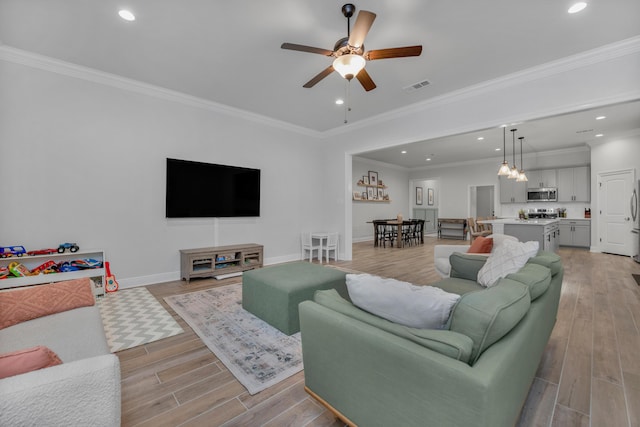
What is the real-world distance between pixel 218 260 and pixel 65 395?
12.5ft

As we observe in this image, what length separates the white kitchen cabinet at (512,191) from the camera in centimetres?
850

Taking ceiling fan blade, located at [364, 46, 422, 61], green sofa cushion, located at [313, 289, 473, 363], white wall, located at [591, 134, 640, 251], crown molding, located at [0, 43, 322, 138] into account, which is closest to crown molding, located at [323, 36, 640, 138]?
ceiling fan blade, located at [364, 46, 422, 61]

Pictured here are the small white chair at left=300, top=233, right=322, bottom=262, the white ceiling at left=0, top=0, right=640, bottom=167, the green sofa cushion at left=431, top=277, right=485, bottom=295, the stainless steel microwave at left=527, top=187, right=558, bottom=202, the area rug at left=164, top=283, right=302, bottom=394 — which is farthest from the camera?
the stainless steel microwave at left=527, top=187, right=558, bottom=202

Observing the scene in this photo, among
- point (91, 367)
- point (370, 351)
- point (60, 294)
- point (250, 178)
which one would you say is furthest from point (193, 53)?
point (370, 351)

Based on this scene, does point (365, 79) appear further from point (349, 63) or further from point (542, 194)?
point (542, 194)

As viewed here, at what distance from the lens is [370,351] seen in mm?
1115

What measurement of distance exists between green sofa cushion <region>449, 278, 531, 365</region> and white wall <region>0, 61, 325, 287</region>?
4351mm

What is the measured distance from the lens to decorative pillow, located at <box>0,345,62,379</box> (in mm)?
809

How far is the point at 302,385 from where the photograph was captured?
180cm

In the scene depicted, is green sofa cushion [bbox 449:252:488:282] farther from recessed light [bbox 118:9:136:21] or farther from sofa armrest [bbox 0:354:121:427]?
recessed light [bbox 118:9:136:21]

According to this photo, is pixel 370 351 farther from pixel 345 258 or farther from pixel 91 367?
pixel 345 258

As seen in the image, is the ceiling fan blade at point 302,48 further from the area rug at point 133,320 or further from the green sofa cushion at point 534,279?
the area rug at point 133,320

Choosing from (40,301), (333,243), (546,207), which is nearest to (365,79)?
(40,301)

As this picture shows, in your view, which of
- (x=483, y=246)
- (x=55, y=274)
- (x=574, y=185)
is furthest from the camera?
(x=574, y=185)
